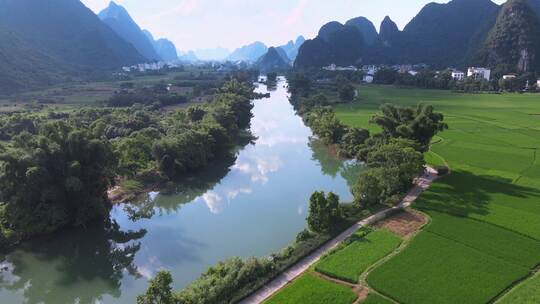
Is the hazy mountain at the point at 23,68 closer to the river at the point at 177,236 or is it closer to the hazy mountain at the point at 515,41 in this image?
the river at the point at 177,236

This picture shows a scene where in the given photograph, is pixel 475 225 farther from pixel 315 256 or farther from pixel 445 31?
pixel 445 31

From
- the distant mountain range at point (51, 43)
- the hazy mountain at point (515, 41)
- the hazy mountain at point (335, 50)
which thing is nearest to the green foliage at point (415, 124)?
the distant mountain range at point (51, 43)

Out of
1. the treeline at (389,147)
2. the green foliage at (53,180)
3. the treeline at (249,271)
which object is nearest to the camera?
the treeline at (249,271)

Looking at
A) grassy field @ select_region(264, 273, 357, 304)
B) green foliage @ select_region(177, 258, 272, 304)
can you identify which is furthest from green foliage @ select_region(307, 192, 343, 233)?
grassy field @ select_region(264, 273, 357, 304)

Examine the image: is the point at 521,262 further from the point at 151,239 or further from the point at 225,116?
the point at 225,116

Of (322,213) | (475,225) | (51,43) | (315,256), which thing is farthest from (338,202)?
(51,43)

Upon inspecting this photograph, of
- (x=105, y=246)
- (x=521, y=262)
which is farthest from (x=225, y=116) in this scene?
(x=521, y=262)
